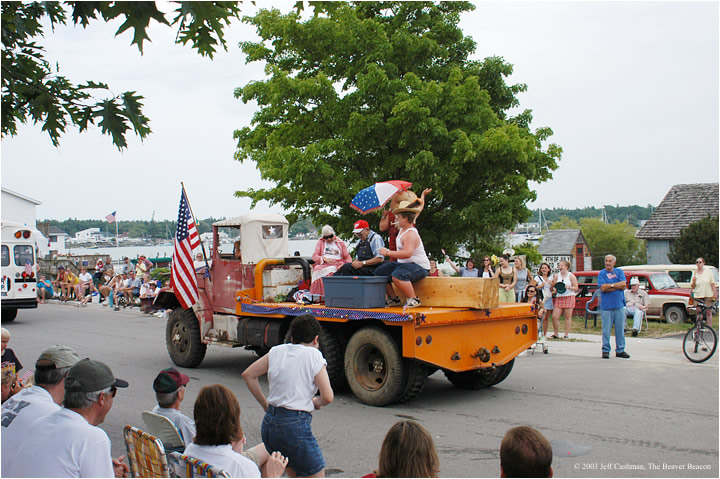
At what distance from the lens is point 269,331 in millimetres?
10164

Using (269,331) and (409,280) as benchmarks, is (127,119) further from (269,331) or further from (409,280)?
(269,331)

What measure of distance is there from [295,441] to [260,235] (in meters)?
6.92

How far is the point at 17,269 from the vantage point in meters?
20.8

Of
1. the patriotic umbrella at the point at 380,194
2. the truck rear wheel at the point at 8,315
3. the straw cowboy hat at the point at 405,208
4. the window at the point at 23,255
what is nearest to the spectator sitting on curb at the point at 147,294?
the window at the point at 23,255

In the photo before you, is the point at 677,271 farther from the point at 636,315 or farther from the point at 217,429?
the point at 217,429

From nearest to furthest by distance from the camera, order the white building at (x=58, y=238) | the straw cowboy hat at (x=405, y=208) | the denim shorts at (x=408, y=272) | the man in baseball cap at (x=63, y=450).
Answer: the man in baseball cap at (x=63, y=450)
the denim shorts at (x=408, y=272)
the straw cowboy hat at (x=405, y=208)
the white building at (x=58, y=238)

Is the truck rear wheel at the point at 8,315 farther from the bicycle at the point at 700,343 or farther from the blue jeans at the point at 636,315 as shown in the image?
the bicycle at the point at 700,343

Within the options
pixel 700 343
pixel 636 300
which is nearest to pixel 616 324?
pixel 700 343

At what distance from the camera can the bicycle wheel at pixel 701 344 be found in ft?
37.9

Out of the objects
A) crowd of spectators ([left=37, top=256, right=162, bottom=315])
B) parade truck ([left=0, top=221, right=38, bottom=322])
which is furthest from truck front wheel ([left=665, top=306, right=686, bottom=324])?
parade truck ([left=0, top=221, right=38, bottom=322])

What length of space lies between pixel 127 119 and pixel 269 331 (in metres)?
5.62

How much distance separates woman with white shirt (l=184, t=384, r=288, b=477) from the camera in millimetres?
3828

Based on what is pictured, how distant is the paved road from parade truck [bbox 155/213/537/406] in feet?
→ 1.46

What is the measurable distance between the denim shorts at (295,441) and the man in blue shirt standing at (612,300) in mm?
8516
